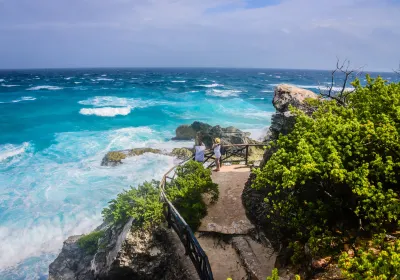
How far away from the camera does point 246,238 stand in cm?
1138

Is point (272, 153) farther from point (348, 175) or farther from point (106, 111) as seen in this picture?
point (106, 111)

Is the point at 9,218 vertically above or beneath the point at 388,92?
beneath

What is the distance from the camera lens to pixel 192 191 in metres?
12.9

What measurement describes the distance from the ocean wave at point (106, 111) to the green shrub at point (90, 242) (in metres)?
37.9

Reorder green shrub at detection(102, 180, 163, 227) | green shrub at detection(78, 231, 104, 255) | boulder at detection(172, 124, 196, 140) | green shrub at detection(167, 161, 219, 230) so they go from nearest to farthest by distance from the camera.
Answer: green shrub at detection(102, 180, 163, 227), green shrub at detection(167, 161, 219, 230), green shrub at detection(78, 231, 104, 255), boulder at detection(172, 124, 196, 140)

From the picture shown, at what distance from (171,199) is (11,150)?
26.5 meters

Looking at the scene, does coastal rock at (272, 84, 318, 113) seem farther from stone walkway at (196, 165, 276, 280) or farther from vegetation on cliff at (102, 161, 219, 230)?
vegetation on cliff at (102, 161, 219, 230)

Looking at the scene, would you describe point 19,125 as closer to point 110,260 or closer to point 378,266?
point 110,260

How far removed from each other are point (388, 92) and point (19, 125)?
4531 cm

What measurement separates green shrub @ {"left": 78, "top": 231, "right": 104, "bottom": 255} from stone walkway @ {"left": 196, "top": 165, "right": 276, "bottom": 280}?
4.93 metres

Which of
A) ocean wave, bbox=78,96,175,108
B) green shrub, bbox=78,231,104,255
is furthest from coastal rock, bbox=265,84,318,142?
ocean wave, bbox=78,96,175,108

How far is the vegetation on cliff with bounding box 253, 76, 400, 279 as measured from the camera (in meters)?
7.03

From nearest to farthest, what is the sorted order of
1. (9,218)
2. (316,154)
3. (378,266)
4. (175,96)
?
(378,266)
(316,154)
(9,218)
(175,96)

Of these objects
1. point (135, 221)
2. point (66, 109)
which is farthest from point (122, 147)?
point (66, 109)
